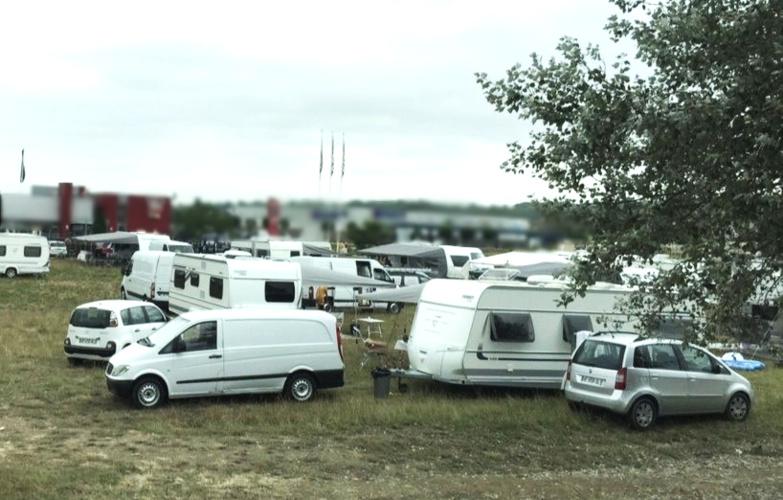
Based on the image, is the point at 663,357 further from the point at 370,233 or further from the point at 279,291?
the point at 279,291

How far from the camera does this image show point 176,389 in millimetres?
12711

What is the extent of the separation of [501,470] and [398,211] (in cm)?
621

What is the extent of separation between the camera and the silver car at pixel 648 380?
40.8ft

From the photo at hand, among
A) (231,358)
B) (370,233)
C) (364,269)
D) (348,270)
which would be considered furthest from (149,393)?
(364,269)

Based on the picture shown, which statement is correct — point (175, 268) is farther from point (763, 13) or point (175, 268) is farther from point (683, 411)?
point (763, 13)

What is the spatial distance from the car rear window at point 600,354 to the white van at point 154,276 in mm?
17186

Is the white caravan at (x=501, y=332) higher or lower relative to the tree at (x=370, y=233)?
lower

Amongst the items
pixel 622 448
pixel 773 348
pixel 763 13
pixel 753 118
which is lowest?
pixel 622 448

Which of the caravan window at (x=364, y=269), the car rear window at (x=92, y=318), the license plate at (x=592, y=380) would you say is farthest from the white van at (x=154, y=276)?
the license plate at (x=592, y=380)

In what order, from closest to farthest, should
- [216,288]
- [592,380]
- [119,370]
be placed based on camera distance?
[119,370] → [592,380] → [216,288]

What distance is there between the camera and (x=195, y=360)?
1291 centimetres

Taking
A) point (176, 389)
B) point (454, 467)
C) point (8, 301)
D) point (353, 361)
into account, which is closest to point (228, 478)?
point (454, 467)

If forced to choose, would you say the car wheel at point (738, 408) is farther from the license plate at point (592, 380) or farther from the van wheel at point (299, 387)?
the van wheel at point (299, 387)

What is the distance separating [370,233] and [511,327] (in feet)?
35.0
